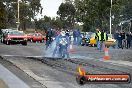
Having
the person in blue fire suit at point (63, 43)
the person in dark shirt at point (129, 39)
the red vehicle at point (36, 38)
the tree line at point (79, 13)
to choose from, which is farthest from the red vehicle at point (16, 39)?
the person in blue fire suit at point (63, 43)

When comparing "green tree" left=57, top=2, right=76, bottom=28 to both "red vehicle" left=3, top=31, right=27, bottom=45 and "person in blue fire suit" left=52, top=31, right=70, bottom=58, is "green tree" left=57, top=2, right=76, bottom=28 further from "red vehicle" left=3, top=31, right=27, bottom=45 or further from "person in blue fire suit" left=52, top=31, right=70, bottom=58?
"person in blue fire suit" left=52, top=31, right=70, bottom=58

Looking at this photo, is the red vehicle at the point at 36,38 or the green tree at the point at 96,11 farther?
the green tree at the point at 96,11

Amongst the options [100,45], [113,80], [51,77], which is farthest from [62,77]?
[100,45]

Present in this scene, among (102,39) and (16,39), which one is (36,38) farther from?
(102,39)

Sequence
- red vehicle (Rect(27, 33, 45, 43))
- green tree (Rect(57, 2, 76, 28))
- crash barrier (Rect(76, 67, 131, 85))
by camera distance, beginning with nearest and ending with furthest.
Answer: crash barrier (Rect(76, 67, 131, 85))
red vehicle (Rect(27, 33, 45, 43))
green tree (Rect(57, 2, 76, 28))

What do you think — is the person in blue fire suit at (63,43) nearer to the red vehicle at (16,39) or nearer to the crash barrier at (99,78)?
the crash barrier at (99,78)

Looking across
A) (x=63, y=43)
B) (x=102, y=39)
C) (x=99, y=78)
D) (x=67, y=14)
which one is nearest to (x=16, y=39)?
(x=102, y=39)

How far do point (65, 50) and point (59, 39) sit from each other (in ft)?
2.34

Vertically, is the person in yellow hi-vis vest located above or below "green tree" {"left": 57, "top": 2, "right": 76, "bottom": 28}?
below

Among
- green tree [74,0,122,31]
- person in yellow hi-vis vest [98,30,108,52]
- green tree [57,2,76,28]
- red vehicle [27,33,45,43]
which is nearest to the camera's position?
person in yellow hi-vis vest [98,30,108,52]

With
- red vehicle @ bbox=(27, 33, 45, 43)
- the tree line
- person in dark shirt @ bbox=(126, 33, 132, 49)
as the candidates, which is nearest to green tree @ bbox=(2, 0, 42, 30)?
the tree line

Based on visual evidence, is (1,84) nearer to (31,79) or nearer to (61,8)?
(31,79)

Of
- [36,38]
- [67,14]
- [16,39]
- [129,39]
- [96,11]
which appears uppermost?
[67,14]

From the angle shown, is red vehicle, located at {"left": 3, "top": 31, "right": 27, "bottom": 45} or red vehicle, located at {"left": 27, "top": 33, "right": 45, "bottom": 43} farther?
red vehicle, located at {"left": 27, "top": 33, "right": 45, "bottom": 43}
